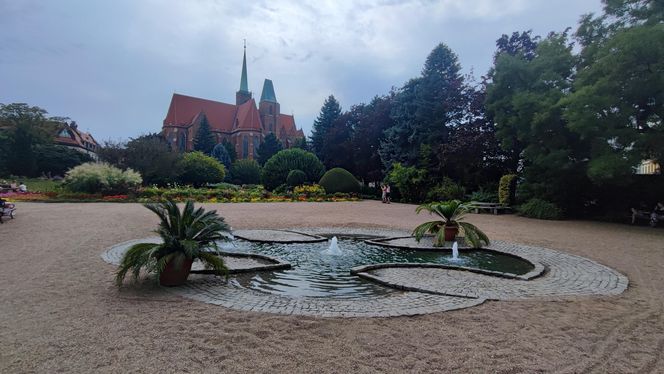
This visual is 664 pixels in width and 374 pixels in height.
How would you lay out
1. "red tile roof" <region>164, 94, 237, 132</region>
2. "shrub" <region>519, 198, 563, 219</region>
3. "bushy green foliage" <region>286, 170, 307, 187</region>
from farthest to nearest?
"red tile roof" <region>164, 94, 237, 132</region>
"bushy green foliage" <region>286, 170, 307, 187</region>
"shrub" <region>519, 198, 563, 219</region>

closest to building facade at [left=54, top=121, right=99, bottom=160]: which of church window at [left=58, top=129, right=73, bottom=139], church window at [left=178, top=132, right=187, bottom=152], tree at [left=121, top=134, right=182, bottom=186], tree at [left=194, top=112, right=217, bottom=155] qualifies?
church window at [left=58, top=129, right=73, bottom=139]

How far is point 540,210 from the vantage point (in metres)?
16.3

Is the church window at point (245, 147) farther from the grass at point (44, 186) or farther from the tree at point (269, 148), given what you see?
the grass at point (44, 186)

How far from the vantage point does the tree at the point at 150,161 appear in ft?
94.4

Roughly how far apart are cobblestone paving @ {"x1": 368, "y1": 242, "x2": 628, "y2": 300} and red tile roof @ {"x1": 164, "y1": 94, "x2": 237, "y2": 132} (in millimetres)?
66704

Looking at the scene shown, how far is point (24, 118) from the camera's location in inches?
1789

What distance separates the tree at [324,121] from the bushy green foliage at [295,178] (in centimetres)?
1327

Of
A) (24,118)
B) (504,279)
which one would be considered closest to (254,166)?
(24,118)

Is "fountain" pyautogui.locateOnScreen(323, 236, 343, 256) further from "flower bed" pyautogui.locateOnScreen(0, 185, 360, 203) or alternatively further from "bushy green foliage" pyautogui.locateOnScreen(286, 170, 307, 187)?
"bushy green foliage" pyautogui.locateOnScreen(286, 170, 307, 187)

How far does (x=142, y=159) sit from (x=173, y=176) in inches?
105

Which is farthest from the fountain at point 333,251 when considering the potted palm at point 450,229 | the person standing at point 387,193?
the person standing at point 387,193

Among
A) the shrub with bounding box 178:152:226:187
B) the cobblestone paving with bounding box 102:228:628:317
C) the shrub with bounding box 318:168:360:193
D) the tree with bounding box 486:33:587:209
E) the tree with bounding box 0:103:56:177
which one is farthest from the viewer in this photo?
the tree with bounding box 0:103:56:177

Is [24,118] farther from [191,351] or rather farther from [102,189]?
[191,351]

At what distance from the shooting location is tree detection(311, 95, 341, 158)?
45.1m
